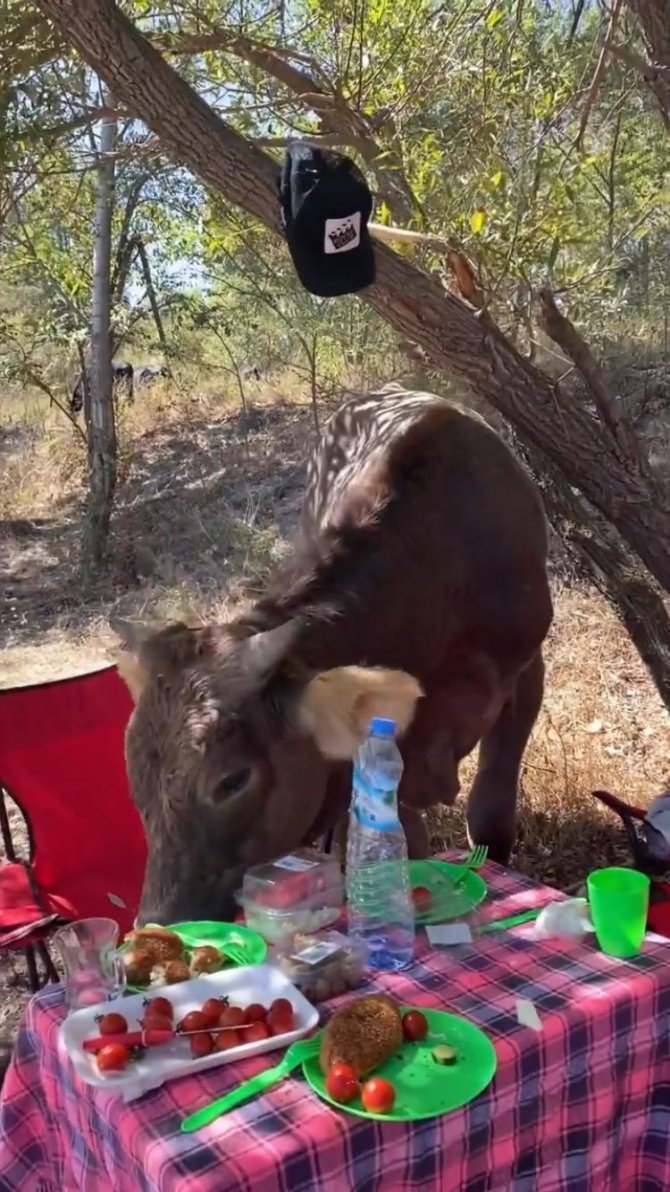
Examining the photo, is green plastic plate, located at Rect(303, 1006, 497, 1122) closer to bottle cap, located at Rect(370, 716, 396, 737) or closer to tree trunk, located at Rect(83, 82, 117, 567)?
bottle cap, located at Rect(370, 716, 396, 737)

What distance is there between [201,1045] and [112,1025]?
171 mm

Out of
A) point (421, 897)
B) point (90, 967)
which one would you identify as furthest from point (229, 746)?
point (90, 967)

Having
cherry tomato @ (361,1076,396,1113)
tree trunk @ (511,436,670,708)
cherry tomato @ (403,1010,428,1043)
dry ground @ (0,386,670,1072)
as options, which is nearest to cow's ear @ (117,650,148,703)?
dry ground @ (0,386,670,1072)

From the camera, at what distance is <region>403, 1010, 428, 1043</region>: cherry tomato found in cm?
187

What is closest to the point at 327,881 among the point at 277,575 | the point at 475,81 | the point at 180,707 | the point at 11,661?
the point at 180,707

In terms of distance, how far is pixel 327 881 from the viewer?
2.37 m

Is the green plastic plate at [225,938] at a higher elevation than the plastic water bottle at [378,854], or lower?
lower

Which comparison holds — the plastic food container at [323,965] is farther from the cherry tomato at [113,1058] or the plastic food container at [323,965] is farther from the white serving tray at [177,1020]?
the cherry tomato at [113,1058]

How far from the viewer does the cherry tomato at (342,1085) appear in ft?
5.56

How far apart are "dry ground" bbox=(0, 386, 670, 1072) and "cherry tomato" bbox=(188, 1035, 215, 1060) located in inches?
66.0

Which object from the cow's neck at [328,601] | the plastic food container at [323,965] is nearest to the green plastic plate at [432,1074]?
the plastic food container at [323,965]

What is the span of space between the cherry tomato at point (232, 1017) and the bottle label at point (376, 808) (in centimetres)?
53

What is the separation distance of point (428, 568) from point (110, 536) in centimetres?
775

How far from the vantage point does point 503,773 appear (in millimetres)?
4055
